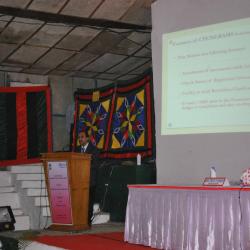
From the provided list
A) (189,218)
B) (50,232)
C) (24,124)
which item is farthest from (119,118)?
(189,218)

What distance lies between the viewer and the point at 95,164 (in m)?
5.84

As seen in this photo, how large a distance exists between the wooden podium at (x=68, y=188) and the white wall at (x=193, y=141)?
3.13 ft

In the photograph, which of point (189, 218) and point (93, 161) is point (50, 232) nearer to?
point (93, 161)

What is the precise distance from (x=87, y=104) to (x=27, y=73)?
1.27m

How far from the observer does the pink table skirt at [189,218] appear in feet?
10.9

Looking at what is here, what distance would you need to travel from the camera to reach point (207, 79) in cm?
399

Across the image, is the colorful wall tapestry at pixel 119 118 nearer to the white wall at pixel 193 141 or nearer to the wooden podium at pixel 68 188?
the wooden podium at pixel 68 188

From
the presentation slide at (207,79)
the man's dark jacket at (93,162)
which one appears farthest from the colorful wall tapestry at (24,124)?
the presentation slide at (207,79)

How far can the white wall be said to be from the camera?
160 inches

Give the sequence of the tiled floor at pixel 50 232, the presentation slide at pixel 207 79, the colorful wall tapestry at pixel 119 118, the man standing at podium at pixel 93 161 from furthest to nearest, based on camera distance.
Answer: the colorful wall tapestry at pixel 119 118 < the man standing at podium at pixel 93 161 < the tiled floor at pixel 50 232 < the presentation slide at pixel 207 79

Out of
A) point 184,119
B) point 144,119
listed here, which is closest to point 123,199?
point 144,119

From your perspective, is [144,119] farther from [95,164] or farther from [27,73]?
[27,73]

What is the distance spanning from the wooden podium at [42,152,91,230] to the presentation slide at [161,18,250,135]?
1.28 meters

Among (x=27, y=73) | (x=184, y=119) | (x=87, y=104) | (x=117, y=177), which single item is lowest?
(x=117, y=177)
